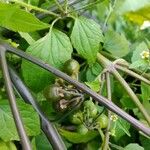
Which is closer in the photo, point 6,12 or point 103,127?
point 6,12

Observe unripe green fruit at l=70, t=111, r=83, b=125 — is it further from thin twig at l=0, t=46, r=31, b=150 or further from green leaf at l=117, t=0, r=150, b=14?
green leaf at l=117, t=0, r=150, b=14

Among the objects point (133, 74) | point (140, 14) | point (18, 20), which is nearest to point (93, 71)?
point (133, 74)

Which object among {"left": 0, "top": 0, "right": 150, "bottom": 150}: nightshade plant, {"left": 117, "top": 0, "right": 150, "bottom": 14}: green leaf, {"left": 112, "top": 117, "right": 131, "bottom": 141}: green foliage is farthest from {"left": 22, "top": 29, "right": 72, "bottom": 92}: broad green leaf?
{"left": 117, "top": 0, "right": 150, "bottom": 14}: green leaf

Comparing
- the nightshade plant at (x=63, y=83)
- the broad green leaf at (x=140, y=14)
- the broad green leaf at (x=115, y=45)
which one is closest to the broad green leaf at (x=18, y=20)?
the nightshade plant at (x=63, y=83)

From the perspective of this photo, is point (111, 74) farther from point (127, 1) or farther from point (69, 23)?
point (127, 1)

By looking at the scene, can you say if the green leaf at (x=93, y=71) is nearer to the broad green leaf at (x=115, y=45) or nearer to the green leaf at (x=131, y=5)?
the broad green leaf at (x=115, y=45)

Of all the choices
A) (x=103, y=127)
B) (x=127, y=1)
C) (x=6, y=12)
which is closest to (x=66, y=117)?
(x=103, y=127)

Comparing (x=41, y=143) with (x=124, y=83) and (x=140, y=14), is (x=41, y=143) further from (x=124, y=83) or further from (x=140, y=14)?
(x=140, y=14)
